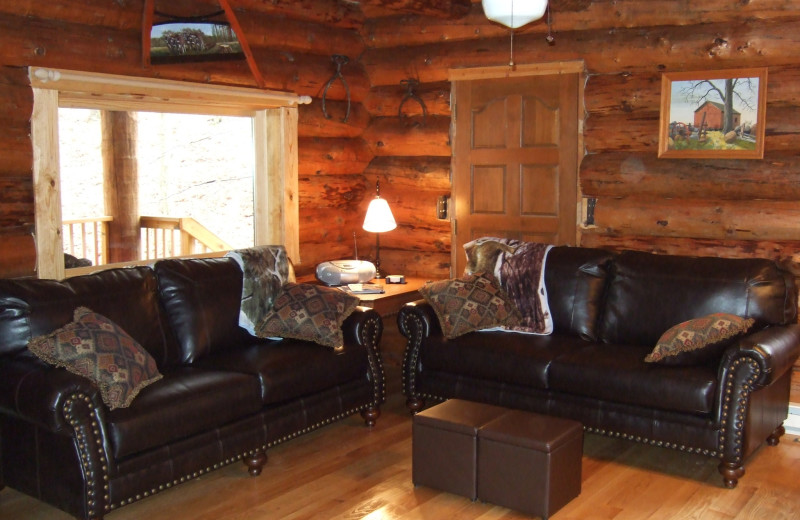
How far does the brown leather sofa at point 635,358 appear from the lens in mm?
3816

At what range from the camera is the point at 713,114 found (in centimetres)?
486

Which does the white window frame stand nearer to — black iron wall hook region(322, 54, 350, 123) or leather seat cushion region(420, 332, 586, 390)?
black iron wall hook region(322, 54, 350, 123)

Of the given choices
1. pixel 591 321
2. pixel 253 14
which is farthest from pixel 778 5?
pixel 253 14

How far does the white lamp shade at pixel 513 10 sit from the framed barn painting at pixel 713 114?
1227 millimetres

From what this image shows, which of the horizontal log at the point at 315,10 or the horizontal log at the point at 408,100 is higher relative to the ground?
the horizontal log at the point at 315,10

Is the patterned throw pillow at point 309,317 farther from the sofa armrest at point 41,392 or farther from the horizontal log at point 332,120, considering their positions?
the horizontal log at point 332,120

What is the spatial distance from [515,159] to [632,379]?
84.0 inches

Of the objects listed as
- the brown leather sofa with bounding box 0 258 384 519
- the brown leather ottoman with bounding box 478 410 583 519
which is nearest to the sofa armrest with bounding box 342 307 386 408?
the brown leather sofa with bounding box 0 258 384 519

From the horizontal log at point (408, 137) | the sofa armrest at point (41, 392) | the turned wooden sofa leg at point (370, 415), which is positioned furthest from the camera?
the horizontal log at point (408, 137)

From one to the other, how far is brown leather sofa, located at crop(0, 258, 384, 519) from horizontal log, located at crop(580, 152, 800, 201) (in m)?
1.79

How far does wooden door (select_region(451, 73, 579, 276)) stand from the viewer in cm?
546

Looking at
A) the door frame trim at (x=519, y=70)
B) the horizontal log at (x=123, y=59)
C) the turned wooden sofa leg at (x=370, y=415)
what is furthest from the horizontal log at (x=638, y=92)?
the turned wooden sofa leg at (x=370, y=415)

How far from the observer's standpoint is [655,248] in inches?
204

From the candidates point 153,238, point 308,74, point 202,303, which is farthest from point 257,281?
point 308,74
